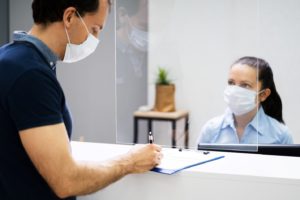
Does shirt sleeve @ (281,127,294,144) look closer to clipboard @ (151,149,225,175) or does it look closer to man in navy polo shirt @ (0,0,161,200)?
clipboard @ (151,149,225,175)

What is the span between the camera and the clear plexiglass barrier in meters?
1.86

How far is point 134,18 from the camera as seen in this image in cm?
254

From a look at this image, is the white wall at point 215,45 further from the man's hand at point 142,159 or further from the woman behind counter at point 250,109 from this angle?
the man's hand at point 142,159

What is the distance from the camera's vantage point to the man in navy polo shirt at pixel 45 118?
78 cm

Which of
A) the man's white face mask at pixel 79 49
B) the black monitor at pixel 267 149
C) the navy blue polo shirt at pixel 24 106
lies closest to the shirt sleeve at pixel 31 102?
the navy blue polo shirt at pixel 24 106

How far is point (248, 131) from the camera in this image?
1.57 m

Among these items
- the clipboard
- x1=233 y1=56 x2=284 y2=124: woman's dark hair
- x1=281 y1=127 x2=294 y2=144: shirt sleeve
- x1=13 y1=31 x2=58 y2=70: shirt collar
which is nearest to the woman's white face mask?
x1=233 y1=56 x2=284 y2=124: woman's dark hair

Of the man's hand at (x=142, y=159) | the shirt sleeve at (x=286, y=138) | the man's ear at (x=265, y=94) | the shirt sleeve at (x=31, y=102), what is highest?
the shirt sleeve at (x=31, y=102)

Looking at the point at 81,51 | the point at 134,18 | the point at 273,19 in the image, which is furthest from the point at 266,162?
the point at 134,18

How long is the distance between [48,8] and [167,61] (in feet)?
6.43

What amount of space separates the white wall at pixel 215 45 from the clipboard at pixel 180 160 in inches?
35.5

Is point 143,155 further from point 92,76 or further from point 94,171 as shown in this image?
point 92,76

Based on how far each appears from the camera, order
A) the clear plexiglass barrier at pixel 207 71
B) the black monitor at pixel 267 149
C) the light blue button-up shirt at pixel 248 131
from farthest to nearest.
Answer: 1. the clear plexiglass barrier at pixel 207 71
2. the light blue button-up shirt at pixel 248 131
3. the black monitor at pixel 267 149

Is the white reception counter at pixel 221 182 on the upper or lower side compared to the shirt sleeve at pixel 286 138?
upper
